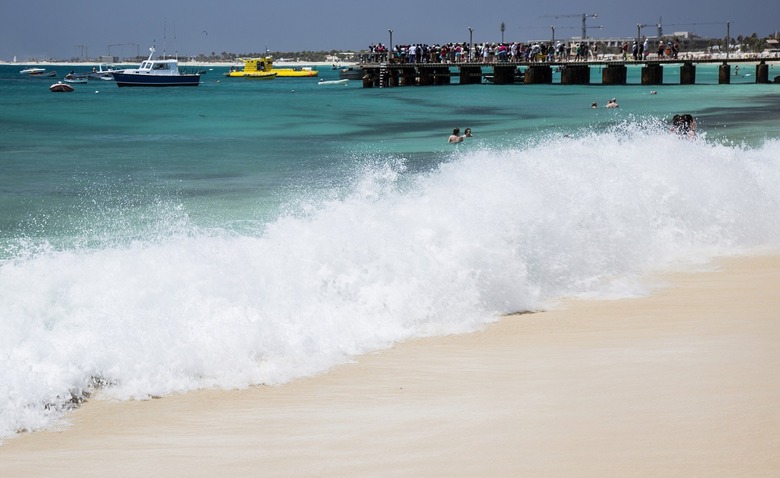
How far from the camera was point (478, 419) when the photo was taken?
460cm

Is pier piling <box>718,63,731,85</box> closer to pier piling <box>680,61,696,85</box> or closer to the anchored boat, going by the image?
pier piling <box>680,61,696,85</box>

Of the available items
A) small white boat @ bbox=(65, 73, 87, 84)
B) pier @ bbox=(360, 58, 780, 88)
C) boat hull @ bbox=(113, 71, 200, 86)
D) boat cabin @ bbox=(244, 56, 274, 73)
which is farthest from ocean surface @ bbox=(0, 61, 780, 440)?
boat cabin @ bbox=(244, 56, 274, 73)

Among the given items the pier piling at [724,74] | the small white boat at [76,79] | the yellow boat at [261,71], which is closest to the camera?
the pier piling at [724,74]

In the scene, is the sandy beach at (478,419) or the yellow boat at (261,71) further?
the yellow boat at (261,71)

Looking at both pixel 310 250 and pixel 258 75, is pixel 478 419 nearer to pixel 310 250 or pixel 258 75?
pixel 310 250

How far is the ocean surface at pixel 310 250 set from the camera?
540 centimetres

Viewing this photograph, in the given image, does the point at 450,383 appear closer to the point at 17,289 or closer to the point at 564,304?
the point at 564,304

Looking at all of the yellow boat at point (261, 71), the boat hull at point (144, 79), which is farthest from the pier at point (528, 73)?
the yellow boat at point (261, 71)

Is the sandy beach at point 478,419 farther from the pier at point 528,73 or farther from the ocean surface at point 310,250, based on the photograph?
the pier at point 528,73

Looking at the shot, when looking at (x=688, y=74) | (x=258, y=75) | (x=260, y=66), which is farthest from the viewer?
(x=260, y=66)

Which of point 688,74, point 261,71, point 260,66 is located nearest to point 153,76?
point 261,71

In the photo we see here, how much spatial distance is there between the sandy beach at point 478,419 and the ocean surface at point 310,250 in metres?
0.32

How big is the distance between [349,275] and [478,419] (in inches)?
92.1

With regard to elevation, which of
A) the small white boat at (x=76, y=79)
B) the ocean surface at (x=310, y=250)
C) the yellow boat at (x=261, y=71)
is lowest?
the ocean surface at (x=310, y=250)
